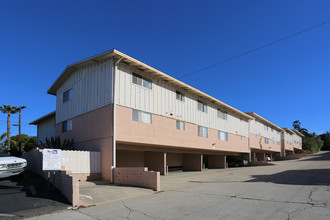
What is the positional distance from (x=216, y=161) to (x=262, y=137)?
48.6 feet

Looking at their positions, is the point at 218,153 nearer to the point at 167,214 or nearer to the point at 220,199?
the point at 220,199

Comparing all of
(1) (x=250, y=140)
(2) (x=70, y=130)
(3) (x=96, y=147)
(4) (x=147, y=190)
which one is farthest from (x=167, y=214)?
(1) (x=250, y=140)

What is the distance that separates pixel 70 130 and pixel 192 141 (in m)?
10.6

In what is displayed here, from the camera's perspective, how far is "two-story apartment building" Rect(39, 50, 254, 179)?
51.1 feet

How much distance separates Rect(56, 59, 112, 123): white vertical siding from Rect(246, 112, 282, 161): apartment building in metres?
26.7

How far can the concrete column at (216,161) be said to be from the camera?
30.9 meters

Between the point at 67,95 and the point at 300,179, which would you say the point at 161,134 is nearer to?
the point at 67,95

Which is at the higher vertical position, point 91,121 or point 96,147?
point 91,121

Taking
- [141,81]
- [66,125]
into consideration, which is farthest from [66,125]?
[141,81]

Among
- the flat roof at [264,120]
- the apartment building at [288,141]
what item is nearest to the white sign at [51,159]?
the flat roof at [264,120]

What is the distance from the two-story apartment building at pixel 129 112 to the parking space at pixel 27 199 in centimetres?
456

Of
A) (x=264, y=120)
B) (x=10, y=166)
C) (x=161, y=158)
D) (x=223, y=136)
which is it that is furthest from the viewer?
(x=264, y=120)

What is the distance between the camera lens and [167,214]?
7625 mm

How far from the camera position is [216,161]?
3152 cm
